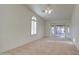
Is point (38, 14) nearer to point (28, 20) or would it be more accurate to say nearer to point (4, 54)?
point (28, 20)

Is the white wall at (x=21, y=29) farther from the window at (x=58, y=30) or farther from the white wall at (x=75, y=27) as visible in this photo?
the white wall at (x=75, y=27)

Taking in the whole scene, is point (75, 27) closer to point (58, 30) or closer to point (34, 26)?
point (58, 30)

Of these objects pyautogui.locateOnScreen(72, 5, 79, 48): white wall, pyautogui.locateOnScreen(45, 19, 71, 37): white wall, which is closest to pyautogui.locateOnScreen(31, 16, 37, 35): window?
pyautogui.locateOnScreen(45, 19, 71, 37): white wall

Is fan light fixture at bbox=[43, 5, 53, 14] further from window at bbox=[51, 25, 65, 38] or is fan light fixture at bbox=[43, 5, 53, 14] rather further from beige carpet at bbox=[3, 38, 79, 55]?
beige carpet at bbox=[3, 38, 79, 55]

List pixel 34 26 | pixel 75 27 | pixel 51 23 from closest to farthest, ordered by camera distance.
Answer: pixel 75 27
pixel 51 23
pixel 34 26

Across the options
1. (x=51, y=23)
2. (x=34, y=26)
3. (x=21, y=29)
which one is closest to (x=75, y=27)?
(x=51, y=23)

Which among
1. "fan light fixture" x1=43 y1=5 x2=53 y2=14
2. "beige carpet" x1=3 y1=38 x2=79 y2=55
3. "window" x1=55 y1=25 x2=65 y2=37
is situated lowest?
"beige carpet" x1=3 y1=38 x2=79 y2=55

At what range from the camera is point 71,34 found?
2.40 meters

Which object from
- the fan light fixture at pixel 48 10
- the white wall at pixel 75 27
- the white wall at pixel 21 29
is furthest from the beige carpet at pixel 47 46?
the fan light fixture at pixel 48 10

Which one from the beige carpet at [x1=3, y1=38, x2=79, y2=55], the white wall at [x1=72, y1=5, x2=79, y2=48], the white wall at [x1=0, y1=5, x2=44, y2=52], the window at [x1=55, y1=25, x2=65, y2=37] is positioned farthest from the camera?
the white wall at [x1=0, y1=5, x2=44, y2=52]

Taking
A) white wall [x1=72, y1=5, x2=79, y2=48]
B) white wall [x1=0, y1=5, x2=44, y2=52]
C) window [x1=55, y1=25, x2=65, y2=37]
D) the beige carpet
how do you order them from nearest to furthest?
1. the beige carpet
2. white wall [x1=72, y1=5, x2=79, y2=48]
3. window [x1=55, y1=25, x2=65, y2=37]
4. white wall [x1=0, y1=5, x2=44, y2=52]
